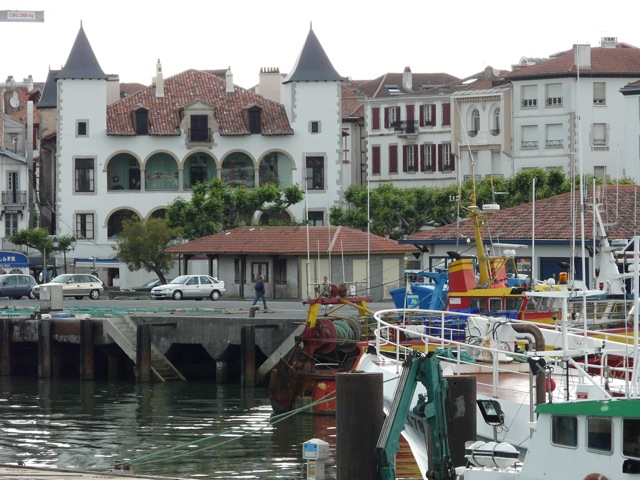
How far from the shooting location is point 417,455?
25703 millimetres

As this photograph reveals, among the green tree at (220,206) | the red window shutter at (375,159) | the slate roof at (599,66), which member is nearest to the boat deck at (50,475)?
the green tree at (220,206)

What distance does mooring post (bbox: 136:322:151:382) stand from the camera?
4841 cm

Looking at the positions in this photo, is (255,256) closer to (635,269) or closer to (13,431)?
(13,431)

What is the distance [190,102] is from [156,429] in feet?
185

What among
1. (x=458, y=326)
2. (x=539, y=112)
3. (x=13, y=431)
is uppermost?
(x=539, y=112)

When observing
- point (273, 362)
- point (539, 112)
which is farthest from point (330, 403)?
point (539, 112)

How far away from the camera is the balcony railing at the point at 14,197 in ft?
313

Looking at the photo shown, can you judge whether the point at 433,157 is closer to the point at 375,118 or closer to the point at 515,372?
the point at 375,118

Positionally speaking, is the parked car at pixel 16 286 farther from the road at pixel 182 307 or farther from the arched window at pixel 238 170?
the arched window at pixel 238 170

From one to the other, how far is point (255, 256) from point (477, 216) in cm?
3497

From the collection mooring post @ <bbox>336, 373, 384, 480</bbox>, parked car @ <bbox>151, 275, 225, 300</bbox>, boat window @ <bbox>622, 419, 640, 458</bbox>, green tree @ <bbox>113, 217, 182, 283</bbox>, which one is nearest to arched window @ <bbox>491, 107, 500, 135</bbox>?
green tree @ <bbox>113, 217, 182, 283</bbox>

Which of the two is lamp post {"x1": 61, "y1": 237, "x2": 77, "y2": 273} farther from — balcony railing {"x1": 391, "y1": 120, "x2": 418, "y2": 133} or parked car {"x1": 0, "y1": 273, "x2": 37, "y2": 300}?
balcony railing {"x1": 391, "y1": 120, "x2": 418, "y2": 133}

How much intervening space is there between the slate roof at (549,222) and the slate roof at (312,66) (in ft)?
118

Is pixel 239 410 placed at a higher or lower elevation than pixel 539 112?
lower
